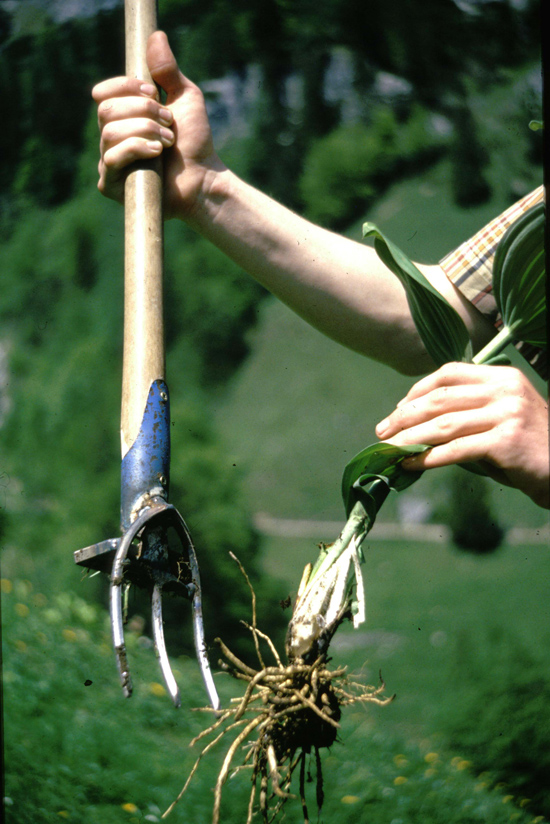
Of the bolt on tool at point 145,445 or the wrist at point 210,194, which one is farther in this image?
the wrist at point 210,194

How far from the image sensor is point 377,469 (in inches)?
30.6

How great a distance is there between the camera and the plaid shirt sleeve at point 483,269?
0.93 metres

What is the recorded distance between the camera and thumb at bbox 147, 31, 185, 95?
0.85 m

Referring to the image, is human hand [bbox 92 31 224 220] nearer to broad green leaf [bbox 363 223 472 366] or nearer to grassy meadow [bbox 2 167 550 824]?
broad green leaf [bbox 363 223 472 366]

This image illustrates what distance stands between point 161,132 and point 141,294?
9.2 inches

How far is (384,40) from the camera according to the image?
8.21 feet

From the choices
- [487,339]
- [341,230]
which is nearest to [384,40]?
[341,230]

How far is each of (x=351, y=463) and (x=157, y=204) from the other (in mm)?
394

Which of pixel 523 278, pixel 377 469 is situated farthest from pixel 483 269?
pixel 377 469

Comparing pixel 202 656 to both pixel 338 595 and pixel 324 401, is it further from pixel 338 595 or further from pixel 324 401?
pixel 324 401

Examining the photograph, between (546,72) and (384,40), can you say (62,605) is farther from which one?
(384,40)

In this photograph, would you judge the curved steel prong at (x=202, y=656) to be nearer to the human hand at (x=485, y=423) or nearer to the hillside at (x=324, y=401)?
the human hand at (x=485, y=423)

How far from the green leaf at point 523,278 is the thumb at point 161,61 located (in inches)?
18.7

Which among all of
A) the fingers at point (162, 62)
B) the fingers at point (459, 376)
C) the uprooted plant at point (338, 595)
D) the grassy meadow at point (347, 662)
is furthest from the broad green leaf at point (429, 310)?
the grassy meadow at point (347, 662)
